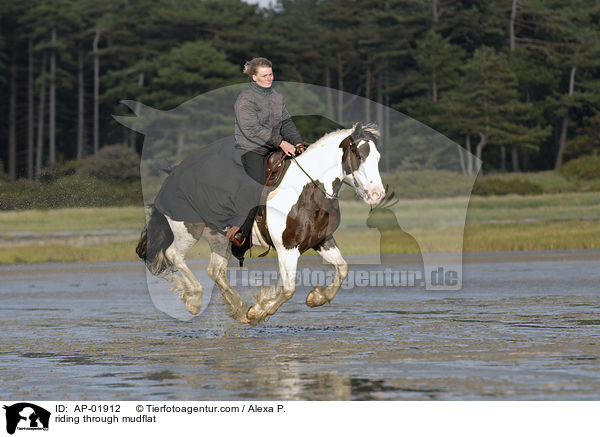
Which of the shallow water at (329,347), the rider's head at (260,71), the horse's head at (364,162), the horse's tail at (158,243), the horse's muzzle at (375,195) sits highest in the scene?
the rider's head at (260,71)

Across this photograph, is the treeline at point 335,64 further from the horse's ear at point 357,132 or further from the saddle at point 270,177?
the horse's ear at point 357,132

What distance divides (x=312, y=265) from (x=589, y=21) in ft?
189

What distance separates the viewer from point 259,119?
1148 centimetres

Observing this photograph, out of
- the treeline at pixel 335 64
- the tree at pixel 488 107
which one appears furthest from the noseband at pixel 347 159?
the treeline at pixel 335 64

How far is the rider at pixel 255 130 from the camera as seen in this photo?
1136 cm

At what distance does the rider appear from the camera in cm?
1136

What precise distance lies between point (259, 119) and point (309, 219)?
1.33 m

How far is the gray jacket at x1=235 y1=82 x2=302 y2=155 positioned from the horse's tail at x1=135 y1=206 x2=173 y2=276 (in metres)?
2.24

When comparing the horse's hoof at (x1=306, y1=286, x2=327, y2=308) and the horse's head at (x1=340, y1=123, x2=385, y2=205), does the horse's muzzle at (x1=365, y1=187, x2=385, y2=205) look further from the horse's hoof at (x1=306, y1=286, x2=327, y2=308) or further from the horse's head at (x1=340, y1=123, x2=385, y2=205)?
the horse's hoof at (x1=306, y1=286, x2=327, y2=308)

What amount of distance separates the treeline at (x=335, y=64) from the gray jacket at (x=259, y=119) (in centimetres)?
5401

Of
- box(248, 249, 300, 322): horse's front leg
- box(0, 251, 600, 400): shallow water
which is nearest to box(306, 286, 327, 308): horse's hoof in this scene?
box(248, 249, 300, 322): horse's front leg
